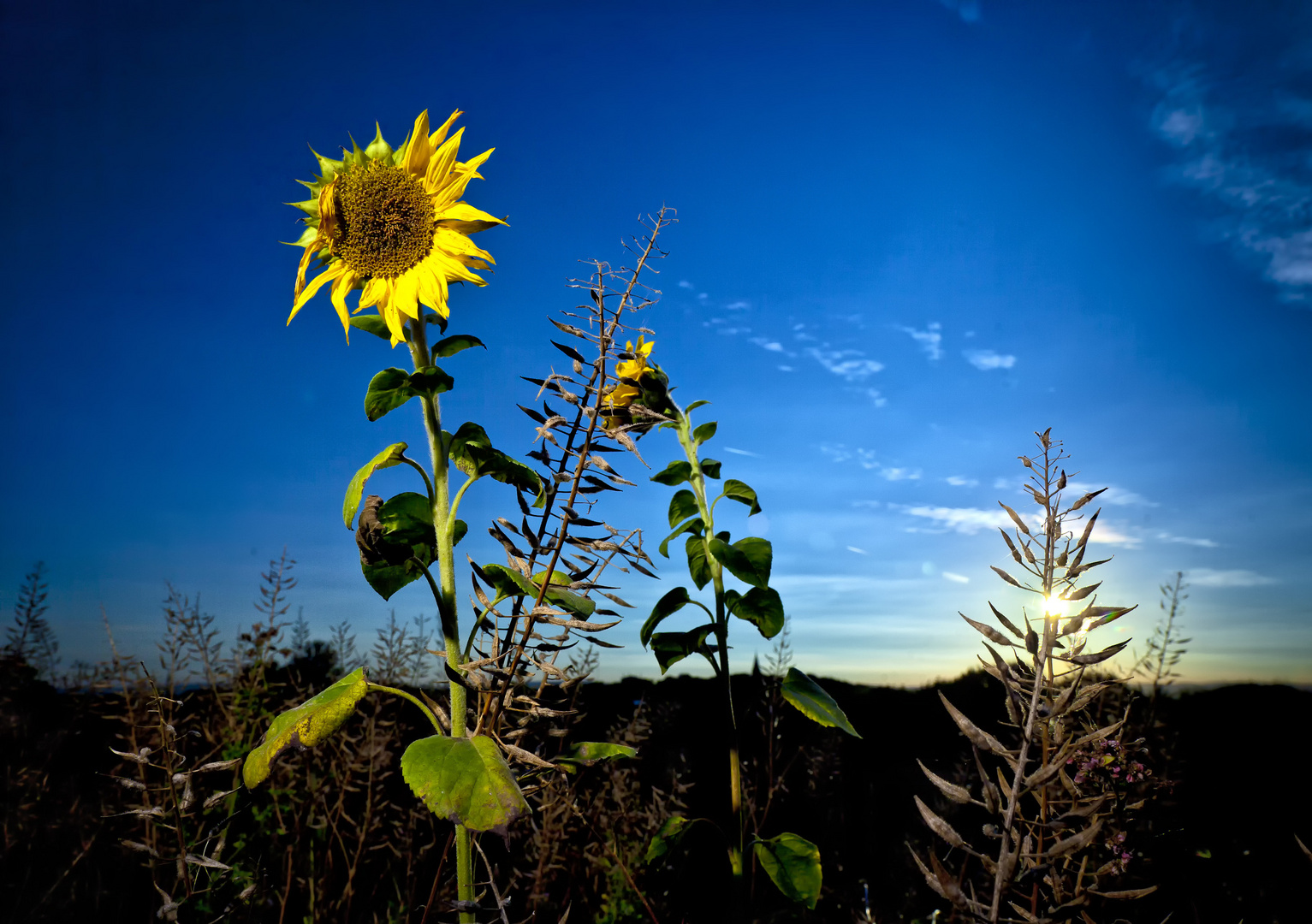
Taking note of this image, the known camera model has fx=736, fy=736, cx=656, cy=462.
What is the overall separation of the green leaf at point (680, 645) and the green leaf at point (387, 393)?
1.03m


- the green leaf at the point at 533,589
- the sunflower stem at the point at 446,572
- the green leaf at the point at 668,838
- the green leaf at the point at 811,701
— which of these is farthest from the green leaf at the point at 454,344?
the green leaf at the point at 668,838

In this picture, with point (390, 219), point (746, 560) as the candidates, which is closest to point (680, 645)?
point (746, 560)

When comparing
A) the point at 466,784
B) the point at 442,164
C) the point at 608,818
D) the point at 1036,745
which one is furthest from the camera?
the point at 608,818

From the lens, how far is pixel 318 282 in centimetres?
182

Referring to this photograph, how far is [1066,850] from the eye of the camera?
590mm

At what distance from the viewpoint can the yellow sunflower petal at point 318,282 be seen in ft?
5.95

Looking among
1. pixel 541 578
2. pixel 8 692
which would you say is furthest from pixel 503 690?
pixel 8 692

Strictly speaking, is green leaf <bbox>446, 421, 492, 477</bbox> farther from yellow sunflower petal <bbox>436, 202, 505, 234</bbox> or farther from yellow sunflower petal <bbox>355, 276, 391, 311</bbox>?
yellow sunflower petal <bbox>436, 202, 505, 234</bbox>

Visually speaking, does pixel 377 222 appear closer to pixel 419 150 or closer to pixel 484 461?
pixel 419 150

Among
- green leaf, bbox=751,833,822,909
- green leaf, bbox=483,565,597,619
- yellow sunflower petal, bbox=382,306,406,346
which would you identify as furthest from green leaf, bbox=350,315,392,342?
green leaf, bbox=751,833,822,909

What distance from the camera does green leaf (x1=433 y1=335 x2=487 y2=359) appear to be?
5.91ft

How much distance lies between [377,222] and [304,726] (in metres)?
1.32

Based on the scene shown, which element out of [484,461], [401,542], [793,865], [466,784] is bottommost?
[793,865]

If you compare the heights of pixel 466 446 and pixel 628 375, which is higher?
pixel 628 375
